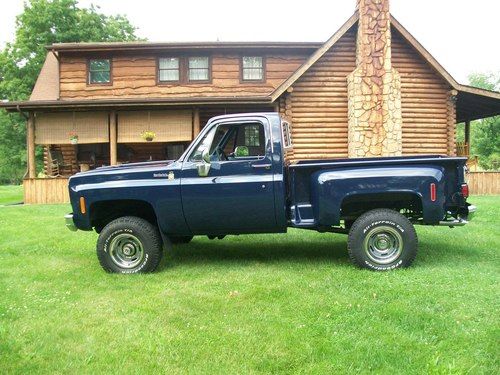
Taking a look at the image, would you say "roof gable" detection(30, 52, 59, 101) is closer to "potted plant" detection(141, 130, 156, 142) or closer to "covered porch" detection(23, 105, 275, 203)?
"covered porch" detection(23, 105, 275, 203)

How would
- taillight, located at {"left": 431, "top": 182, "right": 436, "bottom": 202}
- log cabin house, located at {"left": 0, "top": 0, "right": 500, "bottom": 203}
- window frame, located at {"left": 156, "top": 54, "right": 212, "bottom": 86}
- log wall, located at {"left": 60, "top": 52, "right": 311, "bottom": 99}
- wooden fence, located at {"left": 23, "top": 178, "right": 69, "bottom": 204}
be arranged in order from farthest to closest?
window frame, located at {"left": 156, "top": 54, "right": 212, "bottom": 86} → log wall, located at {"left": 60, "top": 52, "right": 311, "bottom": 99} → wooden fence, located at {"left": 23, "top": 178, "right": 69, "bottom": 204} → log cabin house, located at {"left": 0, "top": 0, "right": 500, "bottom": 203} → taillight, located at {"left": 431, "top": 182, "right": 436, "bottom": 202}

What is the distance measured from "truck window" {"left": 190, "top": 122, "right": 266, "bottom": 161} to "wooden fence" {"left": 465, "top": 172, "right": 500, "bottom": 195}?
47.2 ft

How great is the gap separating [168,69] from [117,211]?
525 inches

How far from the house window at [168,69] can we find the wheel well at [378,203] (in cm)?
1397

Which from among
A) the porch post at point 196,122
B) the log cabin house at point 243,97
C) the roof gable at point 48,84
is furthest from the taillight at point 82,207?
the roof gable at point 48,84

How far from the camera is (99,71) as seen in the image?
18812 millimetres

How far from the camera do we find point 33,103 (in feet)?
54.3

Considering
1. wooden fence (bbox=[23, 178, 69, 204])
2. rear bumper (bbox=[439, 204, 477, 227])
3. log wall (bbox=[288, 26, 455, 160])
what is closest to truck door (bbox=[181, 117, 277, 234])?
rear bumper (bbox=[439, 204, 477, 227])

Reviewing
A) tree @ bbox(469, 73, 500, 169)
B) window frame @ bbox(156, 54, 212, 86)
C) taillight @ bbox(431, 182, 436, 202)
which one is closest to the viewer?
taillight @ bbox(431, 182, 436, 202)

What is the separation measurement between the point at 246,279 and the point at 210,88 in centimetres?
1405

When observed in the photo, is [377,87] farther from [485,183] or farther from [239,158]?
[239,158]

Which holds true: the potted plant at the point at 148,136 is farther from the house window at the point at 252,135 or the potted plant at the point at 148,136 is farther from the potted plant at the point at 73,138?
the house window at the point at 252,135

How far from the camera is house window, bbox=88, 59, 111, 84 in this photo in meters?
18.8

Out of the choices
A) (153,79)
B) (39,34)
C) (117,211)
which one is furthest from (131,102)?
(39,34)
